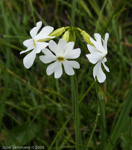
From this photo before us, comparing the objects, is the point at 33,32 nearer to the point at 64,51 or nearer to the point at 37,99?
the point at 64,51

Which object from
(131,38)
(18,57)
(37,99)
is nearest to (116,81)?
(131,38)

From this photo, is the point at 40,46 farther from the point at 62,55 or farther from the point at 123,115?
the point at 123,115

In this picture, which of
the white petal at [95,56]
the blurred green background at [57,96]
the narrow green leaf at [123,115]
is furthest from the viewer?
the blurred green background at [57,96]

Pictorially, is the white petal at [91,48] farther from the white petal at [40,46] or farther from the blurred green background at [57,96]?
the blurred green background at [57,96]

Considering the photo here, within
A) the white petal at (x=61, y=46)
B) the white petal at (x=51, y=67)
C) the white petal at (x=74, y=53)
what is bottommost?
the white petal at (x=51, y=67)

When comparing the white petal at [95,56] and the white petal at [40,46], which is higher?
the white petal at [40,46]

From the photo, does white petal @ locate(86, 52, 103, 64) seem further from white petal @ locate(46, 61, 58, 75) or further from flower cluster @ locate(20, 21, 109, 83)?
white petal @ locate(46, 61, 58, 75)

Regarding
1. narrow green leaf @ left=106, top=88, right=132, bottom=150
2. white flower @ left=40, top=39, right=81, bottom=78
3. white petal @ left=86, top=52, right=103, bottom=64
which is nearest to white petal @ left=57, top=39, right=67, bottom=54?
white flower @ left=40, top=39, right=81, bottom=78

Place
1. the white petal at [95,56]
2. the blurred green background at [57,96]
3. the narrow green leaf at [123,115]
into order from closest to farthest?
the white petal at [95,56] < the narrow green leaf at [123,115] < the blurred green background at [57,96]

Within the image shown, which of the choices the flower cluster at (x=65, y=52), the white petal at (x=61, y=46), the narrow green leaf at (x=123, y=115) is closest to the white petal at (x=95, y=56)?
the flower cluster at (x=65, y=52)

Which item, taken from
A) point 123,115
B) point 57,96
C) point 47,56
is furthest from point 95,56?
point 57,96

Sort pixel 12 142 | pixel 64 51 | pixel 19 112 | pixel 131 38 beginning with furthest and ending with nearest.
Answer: pixel 131 38 → pixel 19 112 → pixel 12 142 → pixel 64 51
